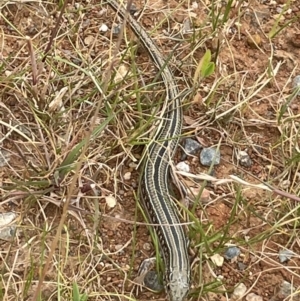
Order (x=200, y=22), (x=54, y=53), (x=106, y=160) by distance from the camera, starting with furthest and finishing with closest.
Answer: (x=200, y=22) < (x=54, y=53) < (x=106, y=160)

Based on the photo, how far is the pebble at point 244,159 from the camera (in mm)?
3861

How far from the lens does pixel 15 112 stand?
376 cm

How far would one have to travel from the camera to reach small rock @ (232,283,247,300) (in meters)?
3.44

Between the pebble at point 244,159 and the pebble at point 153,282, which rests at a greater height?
the pebble at point 244,159

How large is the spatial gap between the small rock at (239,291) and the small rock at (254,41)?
1.43 meters

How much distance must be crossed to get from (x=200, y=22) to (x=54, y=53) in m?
0.86

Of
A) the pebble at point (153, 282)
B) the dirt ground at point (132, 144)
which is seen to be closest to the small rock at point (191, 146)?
the dirt ground at point (132, 144)

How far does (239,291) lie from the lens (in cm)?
346

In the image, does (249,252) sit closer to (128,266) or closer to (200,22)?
(128,266)

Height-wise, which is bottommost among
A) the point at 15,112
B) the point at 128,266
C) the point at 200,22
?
the point at 128,266

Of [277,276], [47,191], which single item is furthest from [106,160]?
[277,276]

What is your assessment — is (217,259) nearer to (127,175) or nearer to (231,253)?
(231,253)

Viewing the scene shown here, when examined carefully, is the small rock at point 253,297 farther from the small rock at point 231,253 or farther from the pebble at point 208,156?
the pebble at point 208,156

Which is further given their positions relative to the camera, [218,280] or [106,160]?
[106,160]
